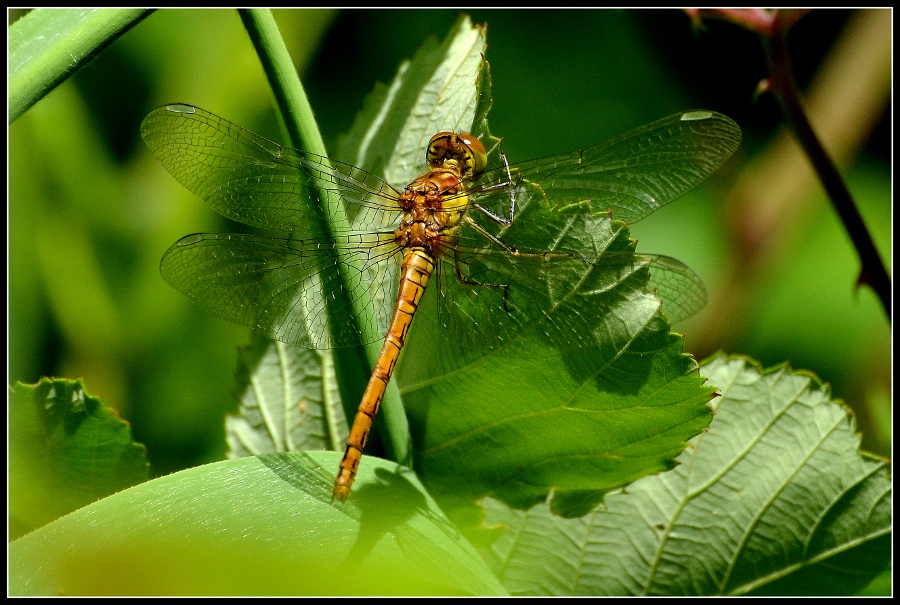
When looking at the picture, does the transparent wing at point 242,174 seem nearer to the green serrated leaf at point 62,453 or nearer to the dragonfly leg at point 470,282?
the dragonfly leg at point 470,282

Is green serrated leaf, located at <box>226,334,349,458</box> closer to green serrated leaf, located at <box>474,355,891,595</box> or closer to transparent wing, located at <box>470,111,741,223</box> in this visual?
green serrated leaf, located at <box>474,355,891,595</box>

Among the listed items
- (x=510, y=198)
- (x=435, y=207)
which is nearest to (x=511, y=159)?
(x=435, y=207)

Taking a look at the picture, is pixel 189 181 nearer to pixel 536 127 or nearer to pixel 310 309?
pixel 310 309

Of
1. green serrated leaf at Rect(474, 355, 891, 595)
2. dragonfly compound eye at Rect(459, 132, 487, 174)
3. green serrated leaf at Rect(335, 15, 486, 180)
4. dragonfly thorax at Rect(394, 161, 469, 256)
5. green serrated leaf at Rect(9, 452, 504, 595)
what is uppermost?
green serrated leaf at Rect(335, 15, 486, 180)

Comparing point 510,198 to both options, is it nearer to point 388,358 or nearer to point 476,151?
point 476,151

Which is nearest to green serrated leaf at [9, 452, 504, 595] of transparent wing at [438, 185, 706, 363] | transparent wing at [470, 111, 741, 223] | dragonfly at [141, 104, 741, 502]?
dragonfly at [141, 104, 741, 502]

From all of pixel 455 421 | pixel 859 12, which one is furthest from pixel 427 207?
pixel 859 12

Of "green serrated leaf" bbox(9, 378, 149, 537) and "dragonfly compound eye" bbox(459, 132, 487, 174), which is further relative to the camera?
"dragonfly compound eye" bbox(459, 132, 487, 174)
